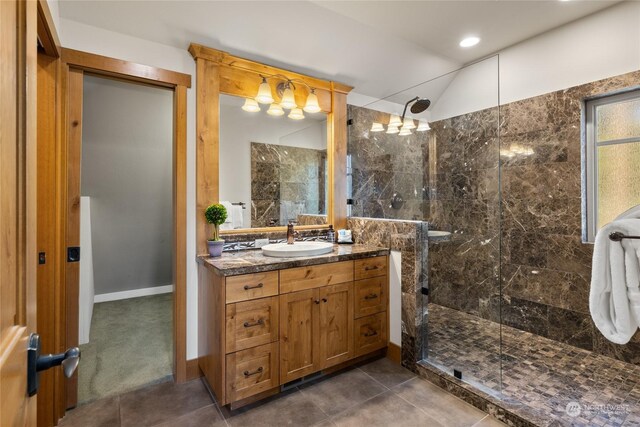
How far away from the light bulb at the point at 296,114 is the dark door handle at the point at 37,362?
2.43 meters

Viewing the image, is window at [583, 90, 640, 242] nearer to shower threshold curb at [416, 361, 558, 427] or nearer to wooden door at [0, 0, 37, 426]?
shower threshold curb at [416, 361, 558, 427]

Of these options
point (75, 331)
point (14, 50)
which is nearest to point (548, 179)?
point (14, 50)

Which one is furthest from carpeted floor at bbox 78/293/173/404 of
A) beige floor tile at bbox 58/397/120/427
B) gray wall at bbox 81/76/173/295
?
gray wall at bbox 81/76/173/295

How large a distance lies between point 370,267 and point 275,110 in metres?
1.54

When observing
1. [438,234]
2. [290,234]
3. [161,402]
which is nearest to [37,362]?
[161,402]

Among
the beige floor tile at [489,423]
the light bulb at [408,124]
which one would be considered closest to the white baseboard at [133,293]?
the light bulb at [408,124]

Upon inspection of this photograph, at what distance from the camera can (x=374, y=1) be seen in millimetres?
2070

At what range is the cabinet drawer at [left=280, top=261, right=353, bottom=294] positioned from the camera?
2.03 m

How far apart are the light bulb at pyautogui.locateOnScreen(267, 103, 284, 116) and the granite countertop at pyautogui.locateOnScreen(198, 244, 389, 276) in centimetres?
118

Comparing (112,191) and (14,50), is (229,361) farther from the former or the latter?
(112,191)

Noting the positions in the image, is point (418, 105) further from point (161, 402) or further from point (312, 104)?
point (161, 402)

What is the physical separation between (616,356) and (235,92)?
350 centimetres

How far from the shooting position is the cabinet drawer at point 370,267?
7.74ft

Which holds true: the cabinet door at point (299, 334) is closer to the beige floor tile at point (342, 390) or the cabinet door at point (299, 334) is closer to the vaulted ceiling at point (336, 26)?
the beige floor tile at point (342, 390)
